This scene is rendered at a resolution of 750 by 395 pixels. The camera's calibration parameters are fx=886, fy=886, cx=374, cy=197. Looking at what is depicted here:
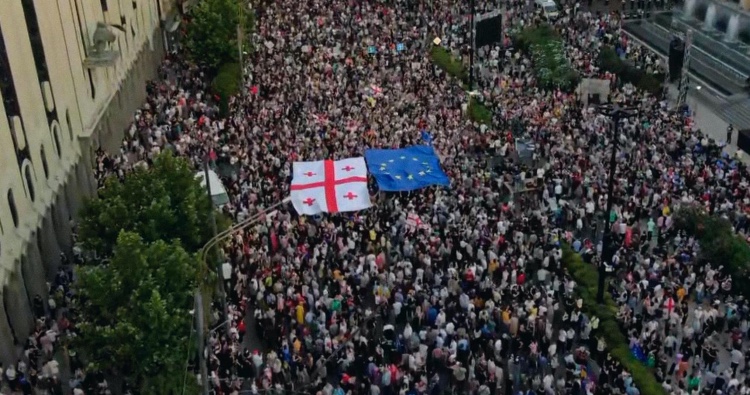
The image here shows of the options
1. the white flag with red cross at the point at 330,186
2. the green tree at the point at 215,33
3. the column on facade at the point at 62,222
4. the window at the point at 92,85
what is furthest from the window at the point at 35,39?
the green tree at the point at 215,33

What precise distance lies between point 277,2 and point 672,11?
23164 millimetres

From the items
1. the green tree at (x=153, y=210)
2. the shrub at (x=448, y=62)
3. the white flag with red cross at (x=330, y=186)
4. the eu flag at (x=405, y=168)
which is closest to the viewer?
the green tree at (x=153, y=210)

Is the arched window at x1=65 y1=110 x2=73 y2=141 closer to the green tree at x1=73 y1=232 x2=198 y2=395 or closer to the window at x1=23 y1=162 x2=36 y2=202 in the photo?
the window at x1=23 y1=162 x2=36 y2=202

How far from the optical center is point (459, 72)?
4203 centimetres

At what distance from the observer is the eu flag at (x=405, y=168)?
97.6 ft

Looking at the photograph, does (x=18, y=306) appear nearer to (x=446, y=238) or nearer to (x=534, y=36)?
(x=446, y=238)

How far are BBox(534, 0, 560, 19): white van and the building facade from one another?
987 inches

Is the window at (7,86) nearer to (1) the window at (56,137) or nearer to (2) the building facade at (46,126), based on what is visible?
(2) the building facade at (46,126)

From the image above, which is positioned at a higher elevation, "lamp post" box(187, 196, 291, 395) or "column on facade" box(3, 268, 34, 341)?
"lamp post" box(187, 196, 291, 395)

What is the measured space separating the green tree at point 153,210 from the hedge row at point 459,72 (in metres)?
Answer: 16.2

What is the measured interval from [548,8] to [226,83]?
21.7 m

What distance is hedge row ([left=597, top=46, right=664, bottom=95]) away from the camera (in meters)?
40.6

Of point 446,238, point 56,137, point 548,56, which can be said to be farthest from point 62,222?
point 548,56

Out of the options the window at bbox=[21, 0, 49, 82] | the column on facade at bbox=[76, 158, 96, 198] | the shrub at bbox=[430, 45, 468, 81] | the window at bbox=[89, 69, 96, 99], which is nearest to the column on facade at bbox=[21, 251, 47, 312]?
the column on facade at bbox=[76, 158, 96, 198]
